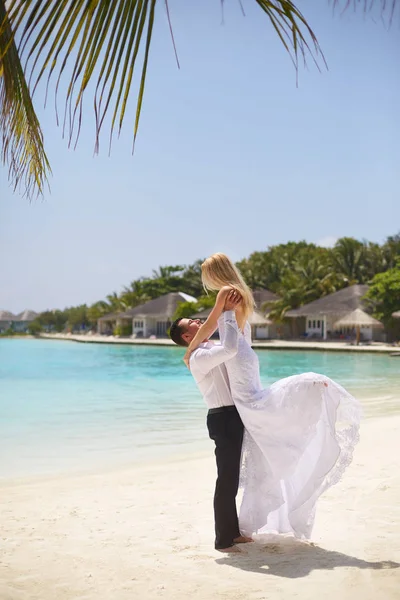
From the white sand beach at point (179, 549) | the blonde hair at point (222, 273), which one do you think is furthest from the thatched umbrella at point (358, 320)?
the blonde hair at point (222, 273)

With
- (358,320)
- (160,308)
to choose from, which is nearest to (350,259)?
(358,320)

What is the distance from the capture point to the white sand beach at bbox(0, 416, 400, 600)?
9.86 ft

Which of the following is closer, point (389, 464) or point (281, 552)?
point (281, 552)

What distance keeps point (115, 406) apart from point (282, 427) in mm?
12149

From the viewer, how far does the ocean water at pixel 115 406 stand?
361 inches

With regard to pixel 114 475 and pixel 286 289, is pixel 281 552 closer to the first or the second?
pixel 114 475

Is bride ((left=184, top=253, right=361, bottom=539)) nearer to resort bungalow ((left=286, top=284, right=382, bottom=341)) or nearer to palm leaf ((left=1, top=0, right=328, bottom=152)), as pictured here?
palm leaf ((left=1, top=0, right=328, bottom=152))

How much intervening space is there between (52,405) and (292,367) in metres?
11.6

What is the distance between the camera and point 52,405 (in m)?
15.7

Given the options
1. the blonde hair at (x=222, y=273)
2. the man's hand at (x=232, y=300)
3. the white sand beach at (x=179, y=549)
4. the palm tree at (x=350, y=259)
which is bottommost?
the white sand beach at (x=179, y=549)

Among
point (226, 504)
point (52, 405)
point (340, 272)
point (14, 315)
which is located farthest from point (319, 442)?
point (14, 315)

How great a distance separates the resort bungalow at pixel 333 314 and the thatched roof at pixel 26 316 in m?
49.7

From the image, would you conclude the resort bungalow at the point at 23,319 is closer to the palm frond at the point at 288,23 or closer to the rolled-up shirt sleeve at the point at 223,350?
the rolled-up shirt sleeve at the point at 223,350

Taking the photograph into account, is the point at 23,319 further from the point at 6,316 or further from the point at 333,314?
the point at 333,314
